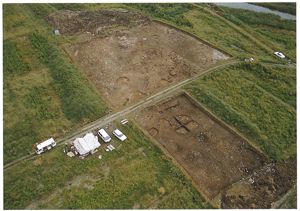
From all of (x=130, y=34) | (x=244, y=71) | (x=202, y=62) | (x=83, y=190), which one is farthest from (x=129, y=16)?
(x=83, y=190)

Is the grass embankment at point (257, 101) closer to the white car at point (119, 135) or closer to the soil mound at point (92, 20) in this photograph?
the white car at point (119, 135)

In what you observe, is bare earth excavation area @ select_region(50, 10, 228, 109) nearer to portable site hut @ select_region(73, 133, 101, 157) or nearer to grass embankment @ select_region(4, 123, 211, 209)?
portable site hut @ select_region(73, 133, 101, 157)

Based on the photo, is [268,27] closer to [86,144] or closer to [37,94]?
[37,94]

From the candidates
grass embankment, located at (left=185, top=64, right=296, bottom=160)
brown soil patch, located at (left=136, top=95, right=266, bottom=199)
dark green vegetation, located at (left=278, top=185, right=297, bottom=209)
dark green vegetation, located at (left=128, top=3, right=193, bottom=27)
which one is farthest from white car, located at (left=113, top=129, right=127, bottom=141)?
dark green vegetation, located at (left=128, top=3, right=193, bottom=27)

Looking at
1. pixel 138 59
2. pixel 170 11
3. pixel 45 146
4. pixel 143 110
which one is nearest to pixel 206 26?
pixel 170 11

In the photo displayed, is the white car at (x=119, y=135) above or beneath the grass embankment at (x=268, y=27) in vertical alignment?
beneath

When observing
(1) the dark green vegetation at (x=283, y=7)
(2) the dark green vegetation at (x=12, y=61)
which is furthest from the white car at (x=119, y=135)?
(1) the dark green vegetation at (x=283, y=7)
